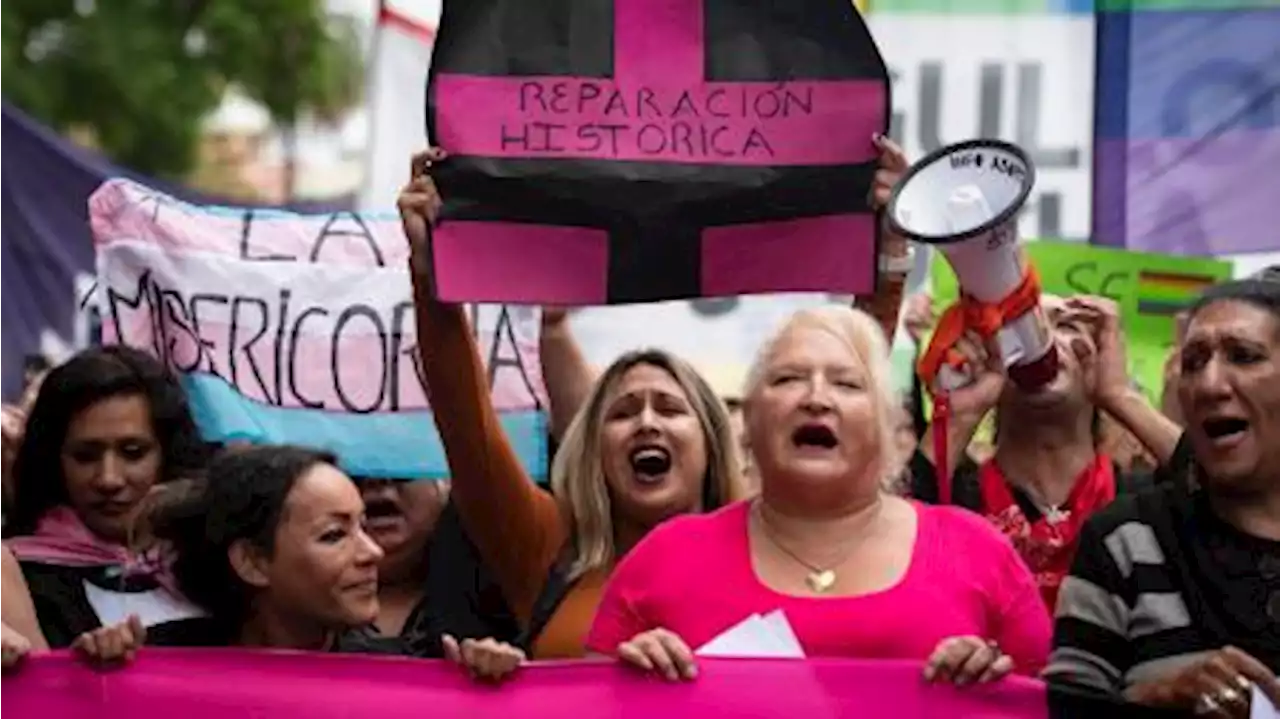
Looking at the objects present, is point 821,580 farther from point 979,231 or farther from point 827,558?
point 979,231

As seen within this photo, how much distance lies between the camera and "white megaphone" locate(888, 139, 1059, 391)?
5.08m

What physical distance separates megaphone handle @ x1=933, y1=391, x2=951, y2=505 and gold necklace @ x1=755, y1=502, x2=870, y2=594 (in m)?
0.52

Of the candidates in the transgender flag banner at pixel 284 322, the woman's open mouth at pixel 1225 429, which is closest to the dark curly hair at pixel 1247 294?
the woman's open mouth at pixel 1225 429

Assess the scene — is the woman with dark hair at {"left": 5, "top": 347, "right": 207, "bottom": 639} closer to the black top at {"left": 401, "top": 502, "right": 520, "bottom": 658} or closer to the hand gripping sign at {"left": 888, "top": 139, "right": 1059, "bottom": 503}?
the black top at {"left": 401, "top": 502, "right": 520, "bottom": 658}

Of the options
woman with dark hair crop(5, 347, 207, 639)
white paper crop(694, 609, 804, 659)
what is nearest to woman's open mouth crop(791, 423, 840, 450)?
white paper crop(694, 609, 804, 659)

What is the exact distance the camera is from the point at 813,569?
4875 mm

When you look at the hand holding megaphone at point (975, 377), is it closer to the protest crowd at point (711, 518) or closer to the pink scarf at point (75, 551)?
the protest crowd at point (711, 518)

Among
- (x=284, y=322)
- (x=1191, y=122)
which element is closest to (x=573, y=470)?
(x=284, y=322)

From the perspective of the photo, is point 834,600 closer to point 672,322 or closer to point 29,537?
point 29,537

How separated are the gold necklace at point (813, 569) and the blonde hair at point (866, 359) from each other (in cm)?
18

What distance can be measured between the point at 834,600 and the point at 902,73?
410 centimetres

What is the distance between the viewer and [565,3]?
17.3 ft

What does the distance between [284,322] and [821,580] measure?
6.83 ft

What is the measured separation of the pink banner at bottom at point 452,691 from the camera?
471cm
